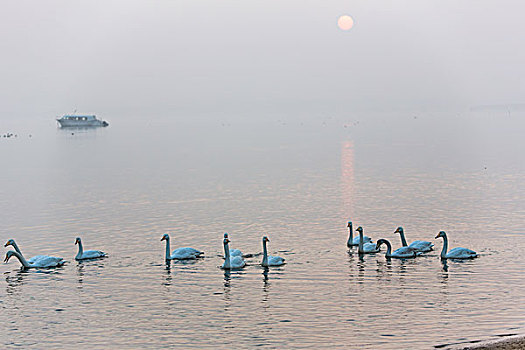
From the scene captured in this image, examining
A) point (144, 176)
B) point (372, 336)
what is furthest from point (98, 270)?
point (144, 176)

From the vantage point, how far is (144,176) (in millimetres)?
84375

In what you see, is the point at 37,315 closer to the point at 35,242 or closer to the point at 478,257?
the point at 35,242

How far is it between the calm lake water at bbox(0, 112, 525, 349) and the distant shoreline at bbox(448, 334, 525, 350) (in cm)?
113

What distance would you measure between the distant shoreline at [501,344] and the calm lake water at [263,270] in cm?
113

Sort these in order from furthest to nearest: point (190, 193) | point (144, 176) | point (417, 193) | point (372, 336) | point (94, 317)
A: point (144, 176), point (190, 193), point (417, 193), point (94, 317), point (372, 336)

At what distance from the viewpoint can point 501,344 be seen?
22.9 meters

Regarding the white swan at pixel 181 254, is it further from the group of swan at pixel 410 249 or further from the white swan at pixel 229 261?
the group of swan at pixel 410 249

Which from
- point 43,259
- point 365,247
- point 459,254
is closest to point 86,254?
point 43,259

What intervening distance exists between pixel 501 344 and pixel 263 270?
14.1m

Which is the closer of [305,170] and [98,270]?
[98,270]

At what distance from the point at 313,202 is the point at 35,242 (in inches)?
871

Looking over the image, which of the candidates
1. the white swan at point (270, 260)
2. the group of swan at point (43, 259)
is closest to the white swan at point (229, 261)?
the white swan at point (270, 260)

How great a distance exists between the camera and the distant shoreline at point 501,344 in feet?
73.4

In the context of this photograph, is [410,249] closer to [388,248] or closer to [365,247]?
[388,248]
